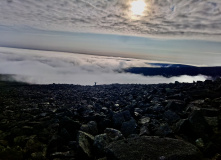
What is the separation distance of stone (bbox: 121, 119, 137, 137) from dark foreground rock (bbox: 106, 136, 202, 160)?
174 cm

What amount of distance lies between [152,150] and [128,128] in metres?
2.79

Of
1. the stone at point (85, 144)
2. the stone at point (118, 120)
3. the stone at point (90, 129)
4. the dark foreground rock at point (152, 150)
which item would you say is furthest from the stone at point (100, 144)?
the stone at point (118, 120)

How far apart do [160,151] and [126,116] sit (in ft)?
13.6

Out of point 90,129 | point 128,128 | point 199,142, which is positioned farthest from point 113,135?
point 199,142

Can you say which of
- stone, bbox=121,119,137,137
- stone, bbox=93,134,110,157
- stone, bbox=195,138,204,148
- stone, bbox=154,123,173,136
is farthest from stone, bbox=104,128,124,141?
stone, bbox=195,138,204,148

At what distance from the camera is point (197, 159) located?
5.55m

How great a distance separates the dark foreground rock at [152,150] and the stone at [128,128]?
5.72 feet

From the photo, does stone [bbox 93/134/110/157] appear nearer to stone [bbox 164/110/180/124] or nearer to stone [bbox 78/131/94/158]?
stone [bbox 78/131/94/158]

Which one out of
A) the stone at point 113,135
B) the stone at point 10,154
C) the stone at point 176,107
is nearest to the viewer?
the stone at point 10,154

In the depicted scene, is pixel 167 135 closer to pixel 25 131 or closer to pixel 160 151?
pixel 160 151

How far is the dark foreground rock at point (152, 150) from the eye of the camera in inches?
214

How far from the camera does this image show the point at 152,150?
573 cm

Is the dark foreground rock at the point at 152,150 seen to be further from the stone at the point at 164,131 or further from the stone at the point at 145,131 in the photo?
the stone at the point at 145,131

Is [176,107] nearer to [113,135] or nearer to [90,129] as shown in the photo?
[113,135]
